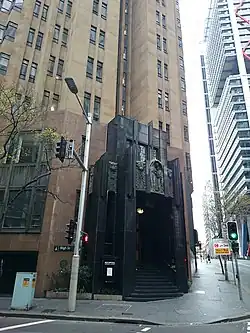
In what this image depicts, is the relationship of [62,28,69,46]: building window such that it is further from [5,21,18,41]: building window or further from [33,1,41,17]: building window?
[5,21,18,41]: building window

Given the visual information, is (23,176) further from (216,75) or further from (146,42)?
(216,75)

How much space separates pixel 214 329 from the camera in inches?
352

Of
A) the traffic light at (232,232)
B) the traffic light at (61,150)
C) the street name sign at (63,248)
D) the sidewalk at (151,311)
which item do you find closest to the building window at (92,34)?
the traffic light at (61,150)

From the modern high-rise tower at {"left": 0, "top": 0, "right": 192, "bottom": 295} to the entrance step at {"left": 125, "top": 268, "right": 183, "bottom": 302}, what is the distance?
5.45 metres

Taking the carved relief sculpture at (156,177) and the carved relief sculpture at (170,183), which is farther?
the carved relief sculpture at (170,183)

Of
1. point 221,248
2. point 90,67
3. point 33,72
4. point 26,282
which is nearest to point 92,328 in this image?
point 26,282

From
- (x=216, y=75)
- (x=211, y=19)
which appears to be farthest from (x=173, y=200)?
(x=211, y=19)

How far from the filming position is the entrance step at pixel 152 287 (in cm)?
1486

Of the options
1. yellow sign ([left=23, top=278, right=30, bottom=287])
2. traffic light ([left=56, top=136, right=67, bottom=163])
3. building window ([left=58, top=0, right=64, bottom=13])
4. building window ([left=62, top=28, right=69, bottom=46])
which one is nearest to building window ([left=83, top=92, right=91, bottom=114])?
building window ([left=62, top=28, right=69, bottom=46])

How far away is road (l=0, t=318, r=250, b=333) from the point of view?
859 centimetres

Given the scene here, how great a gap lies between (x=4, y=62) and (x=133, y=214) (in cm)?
1720

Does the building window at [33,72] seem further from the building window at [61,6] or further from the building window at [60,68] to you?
the building window at [61,6]

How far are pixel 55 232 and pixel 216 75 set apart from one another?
5154 inches

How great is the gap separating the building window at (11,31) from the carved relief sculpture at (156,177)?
679 inches
